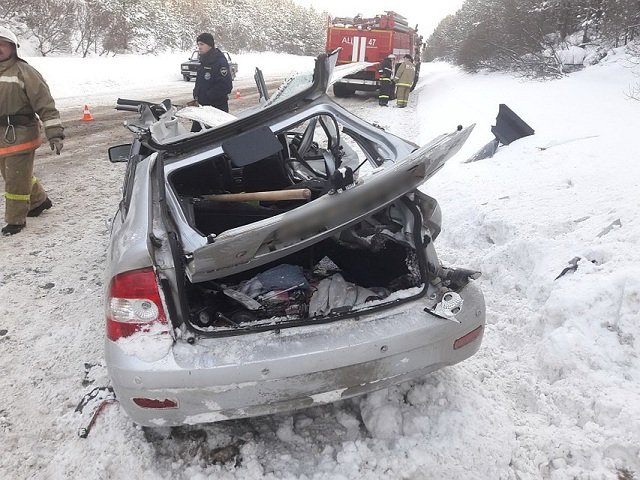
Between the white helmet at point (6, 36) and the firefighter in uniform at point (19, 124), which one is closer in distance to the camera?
the white helmet at point (6, 36)

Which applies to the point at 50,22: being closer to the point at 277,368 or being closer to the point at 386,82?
the point at 386,82

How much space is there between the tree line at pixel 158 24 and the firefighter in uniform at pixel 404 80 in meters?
18.4

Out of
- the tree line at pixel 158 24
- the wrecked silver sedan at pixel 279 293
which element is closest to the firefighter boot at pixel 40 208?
the wrecked silver sedan at pixel 279 293

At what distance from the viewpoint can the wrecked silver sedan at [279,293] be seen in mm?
1873

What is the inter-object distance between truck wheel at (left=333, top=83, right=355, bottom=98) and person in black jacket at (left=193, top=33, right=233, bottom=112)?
27.8 feet

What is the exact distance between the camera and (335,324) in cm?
207

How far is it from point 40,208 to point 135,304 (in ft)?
12.3

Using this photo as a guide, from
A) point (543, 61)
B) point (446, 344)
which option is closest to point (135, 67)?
point (543, 61)

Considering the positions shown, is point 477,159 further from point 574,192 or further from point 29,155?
point 29,155

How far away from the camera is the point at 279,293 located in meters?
2.42

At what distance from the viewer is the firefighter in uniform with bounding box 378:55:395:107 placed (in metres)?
13.2

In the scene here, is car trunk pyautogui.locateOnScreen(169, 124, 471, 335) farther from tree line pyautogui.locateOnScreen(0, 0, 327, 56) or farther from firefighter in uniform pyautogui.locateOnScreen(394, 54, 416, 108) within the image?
tree line pyautogui.locateOnScreen(0, 0, 327, 56)

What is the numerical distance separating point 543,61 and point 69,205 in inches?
553

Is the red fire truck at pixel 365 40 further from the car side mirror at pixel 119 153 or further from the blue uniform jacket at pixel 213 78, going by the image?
the car side mirror at pixel 119 153
